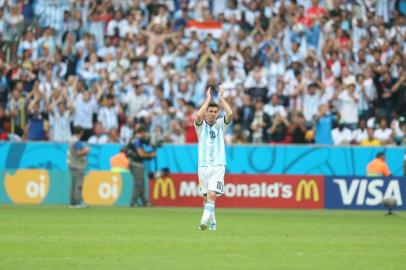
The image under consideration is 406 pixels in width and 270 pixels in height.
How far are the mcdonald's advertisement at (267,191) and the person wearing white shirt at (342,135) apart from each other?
1837 millimetres

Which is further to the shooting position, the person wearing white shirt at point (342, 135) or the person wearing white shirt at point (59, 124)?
the person wearing white shirt at point (59, 124)

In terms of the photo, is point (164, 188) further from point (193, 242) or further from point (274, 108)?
point (193, 242)

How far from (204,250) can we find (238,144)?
657 inches

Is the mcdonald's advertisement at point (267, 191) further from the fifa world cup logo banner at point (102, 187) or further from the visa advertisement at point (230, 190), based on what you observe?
the fifa world cup logo banner at point (102, 187)

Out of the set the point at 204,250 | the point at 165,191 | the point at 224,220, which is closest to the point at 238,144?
the point at 165,191

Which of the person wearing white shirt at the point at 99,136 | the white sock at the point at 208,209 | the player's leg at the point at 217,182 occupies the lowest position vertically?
the white sock at the point at 208,209

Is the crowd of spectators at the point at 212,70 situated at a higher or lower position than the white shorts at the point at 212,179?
higher

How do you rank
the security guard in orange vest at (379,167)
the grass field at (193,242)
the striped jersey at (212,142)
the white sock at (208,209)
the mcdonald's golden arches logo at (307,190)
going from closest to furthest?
the grass field at (193,242) < the white sock at (208,209) < the striped jersey at (212,142) < the security guard in orange vest at (379,167) < the mcdonald's golden arches logo at (307,190)

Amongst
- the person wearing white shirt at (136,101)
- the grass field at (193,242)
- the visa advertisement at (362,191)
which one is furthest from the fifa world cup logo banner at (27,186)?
the visa advertisement at (362,191)

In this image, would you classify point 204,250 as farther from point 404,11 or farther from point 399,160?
point 404,11

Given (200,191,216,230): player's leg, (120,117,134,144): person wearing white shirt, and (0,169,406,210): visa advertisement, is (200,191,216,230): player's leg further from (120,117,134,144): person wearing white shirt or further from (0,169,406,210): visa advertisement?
(120,117,134,144): person wearing white shirt

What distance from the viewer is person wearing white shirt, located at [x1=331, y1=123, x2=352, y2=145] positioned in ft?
103

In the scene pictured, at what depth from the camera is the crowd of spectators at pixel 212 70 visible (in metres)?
31.8

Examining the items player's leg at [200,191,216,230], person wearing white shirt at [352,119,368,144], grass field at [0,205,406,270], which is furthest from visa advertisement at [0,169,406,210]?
player's leg at [200,191,216,230]
